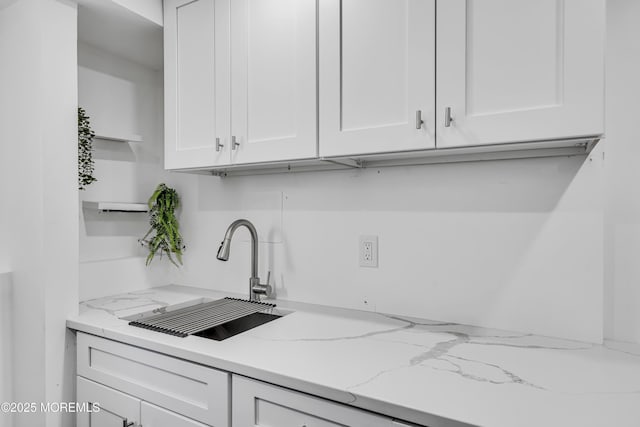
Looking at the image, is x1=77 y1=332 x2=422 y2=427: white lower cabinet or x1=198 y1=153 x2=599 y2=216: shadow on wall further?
x1=198 y1=153 x2=599 y2=216: shadow on wall

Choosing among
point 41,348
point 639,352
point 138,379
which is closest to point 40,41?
point 41,348

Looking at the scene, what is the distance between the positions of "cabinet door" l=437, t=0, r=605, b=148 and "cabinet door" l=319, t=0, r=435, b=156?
0.05 metres

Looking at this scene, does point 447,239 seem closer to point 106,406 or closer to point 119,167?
point 106,406

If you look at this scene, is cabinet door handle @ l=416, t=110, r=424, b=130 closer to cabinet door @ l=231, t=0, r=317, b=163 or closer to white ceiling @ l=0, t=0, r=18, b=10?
cabinet door @ l=231, t=0, r=317, b=163

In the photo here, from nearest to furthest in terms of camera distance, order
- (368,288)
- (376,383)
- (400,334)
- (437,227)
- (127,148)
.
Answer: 1. (376,383)
2. (400,334)
3. (437,227)
4. (368,288)
5. (127,148)

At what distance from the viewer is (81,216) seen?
1838 mm

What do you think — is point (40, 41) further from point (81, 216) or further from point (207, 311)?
point (207, 311)

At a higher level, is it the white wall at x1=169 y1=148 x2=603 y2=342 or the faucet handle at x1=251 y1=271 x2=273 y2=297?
the white wall at x1=169 y1=148 x2=603 y2=342

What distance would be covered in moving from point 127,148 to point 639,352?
2.26m

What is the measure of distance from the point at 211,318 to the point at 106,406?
1.56 feet

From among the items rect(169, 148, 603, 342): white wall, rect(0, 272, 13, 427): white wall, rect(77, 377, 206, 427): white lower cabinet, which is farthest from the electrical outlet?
rect(0, 272, 13, 427): white wall

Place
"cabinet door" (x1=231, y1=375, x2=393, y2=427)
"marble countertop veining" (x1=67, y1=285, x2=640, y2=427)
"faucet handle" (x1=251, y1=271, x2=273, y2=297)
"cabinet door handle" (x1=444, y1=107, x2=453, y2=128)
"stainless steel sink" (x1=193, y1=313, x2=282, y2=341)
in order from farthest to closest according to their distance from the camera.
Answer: "faucet handle" (x1=251, y1=271, x2=273, y2=297)
"stainless steel sink" (x1=193, y1=313, x2=282, y2=341)
"cabinet door handle" (x1=444, y1=107, x2=453, y2=128)
"cabinet door" (x1=231, y1=375, x2=393, y2=427)
"marble countertop veining" (x1=67, y1=285, x2=640, y2=427)

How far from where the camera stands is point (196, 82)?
1.62 meters

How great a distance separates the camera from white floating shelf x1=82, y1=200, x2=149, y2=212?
1.82m
